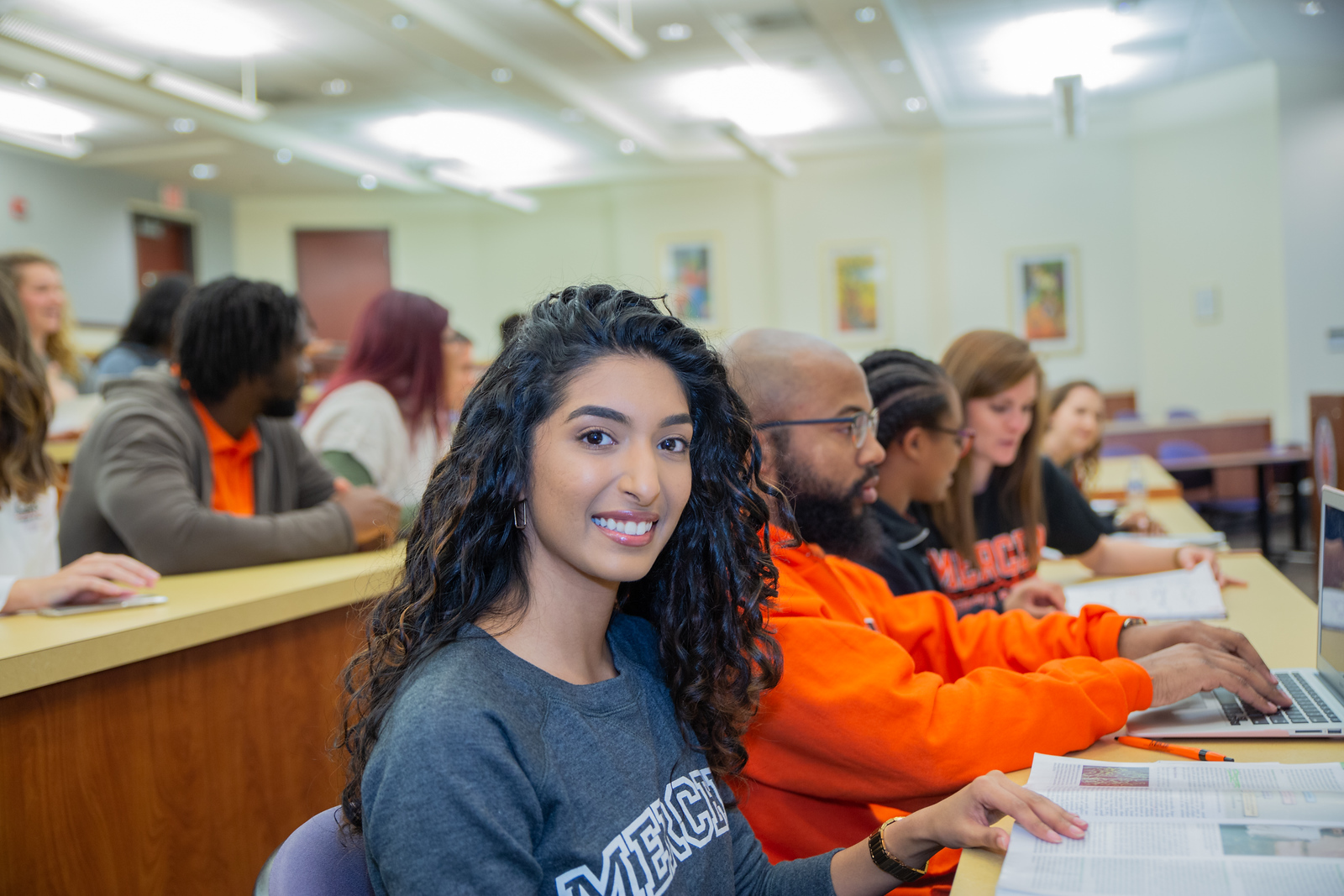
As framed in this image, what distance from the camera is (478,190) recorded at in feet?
34.8

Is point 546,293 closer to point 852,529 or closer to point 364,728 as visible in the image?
point 364,728

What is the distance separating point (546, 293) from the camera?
1.15m

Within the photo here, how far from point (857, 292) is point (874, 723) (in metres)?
10.3

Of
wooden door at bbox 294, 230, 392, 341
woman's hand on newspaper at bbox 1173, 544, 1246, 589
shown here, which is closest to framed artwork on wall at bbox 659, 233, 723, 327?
wooden door at bbox 294, 230, 392, 341

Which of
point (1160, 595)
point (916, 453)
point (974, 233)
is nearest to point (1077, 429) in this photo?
point (1160, 595)

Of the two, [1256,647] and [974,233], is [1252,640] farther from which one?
[974,233]

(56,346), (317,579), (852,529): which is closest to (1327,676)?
(852,529)

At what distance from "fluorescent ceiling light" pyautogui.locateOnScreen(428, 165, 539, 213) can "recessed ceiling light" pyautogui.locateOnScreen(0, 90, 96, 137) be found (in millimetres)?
2960

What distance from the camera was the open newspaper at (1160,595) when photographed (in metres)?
2.05

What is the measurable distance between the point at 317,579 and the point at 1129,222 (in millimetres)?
10030

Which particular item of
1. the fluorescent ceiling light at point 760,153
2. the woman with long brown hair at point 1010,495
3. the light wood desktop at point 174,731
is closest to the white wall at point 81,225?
the fluorescent ceiling light at point 760,153

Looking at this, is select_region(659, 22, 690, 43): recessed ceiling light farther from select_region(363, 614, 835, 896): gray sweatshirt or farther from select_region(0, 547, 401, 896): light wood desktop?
select_region(363, 614, 835, 896): gray sweatshirt

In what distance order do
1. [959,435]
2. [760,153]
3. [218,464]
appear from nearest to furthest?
1. [959,435]
2. [218,464]
3. [760,153]

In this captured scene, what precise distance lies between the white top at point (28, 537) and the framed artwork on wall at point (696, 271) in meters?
9.74
